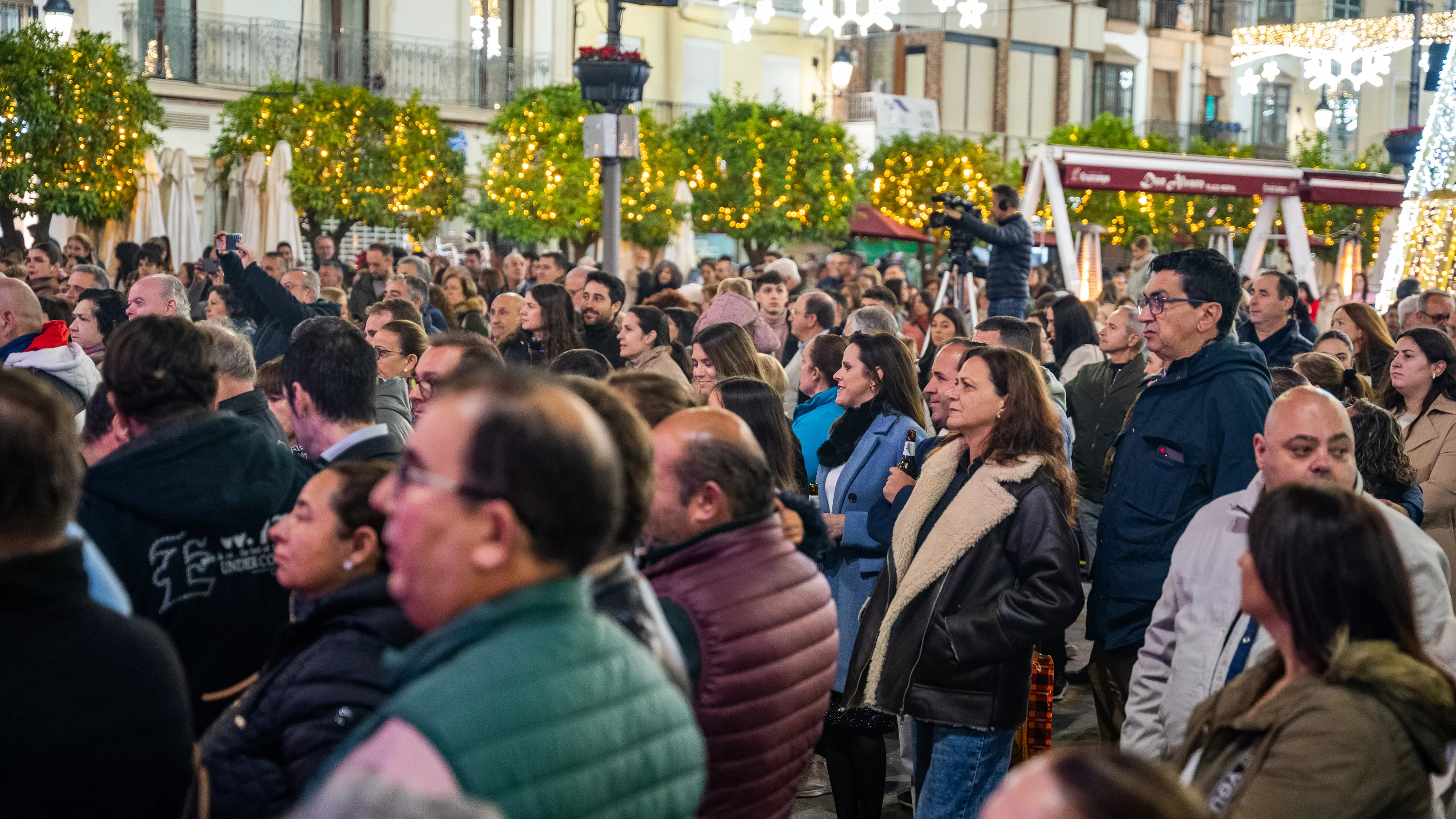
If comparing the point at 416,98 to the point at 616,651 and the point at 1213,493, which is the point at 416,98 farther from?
the point at 616,651

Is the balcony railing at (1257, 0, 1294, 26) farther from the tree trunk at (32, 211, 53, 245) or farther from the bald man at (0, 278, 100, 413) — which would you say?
the bald man at (0, 278, 100, 413)

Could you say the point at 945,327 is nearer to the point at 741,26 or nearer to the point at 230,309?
the point at 230,309

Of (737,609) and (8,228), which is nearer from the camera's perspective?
(737,609)

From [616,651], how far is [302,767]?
3.33 feet

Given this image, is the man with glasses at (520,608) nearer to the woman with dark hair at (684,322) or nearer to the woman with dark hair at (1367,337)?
the woman with dark hair at (1367,337)

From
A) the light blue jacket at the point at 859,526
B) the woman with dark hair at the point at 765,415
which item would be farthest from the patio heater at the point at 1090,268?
the woman with dark hair at the point at 765,415

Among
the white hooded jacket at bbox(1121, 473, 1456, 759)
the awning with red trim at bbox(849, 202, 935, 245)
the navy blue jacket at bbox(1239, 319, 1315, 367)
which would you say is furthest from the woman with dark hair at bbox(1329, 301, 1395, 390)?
the awning with red trim at bbox(849, 202, 935, 245)

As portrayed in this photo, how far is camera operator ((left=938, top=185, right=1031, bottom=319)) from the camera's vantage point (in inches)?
439

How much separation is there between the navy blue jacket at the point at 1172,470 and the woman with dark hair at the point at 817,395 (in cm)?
139

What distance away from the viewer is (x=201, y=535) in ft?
11.5

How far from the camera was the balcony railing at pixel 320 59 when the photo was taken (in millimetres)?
25250

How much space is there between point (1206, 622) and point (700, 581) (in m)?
1.48

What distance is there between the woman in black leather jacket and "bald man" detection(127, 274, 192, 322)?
4.38 meters

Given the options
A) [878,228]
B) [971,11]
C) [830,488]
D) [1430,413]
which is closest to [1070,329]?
[1430,413]
